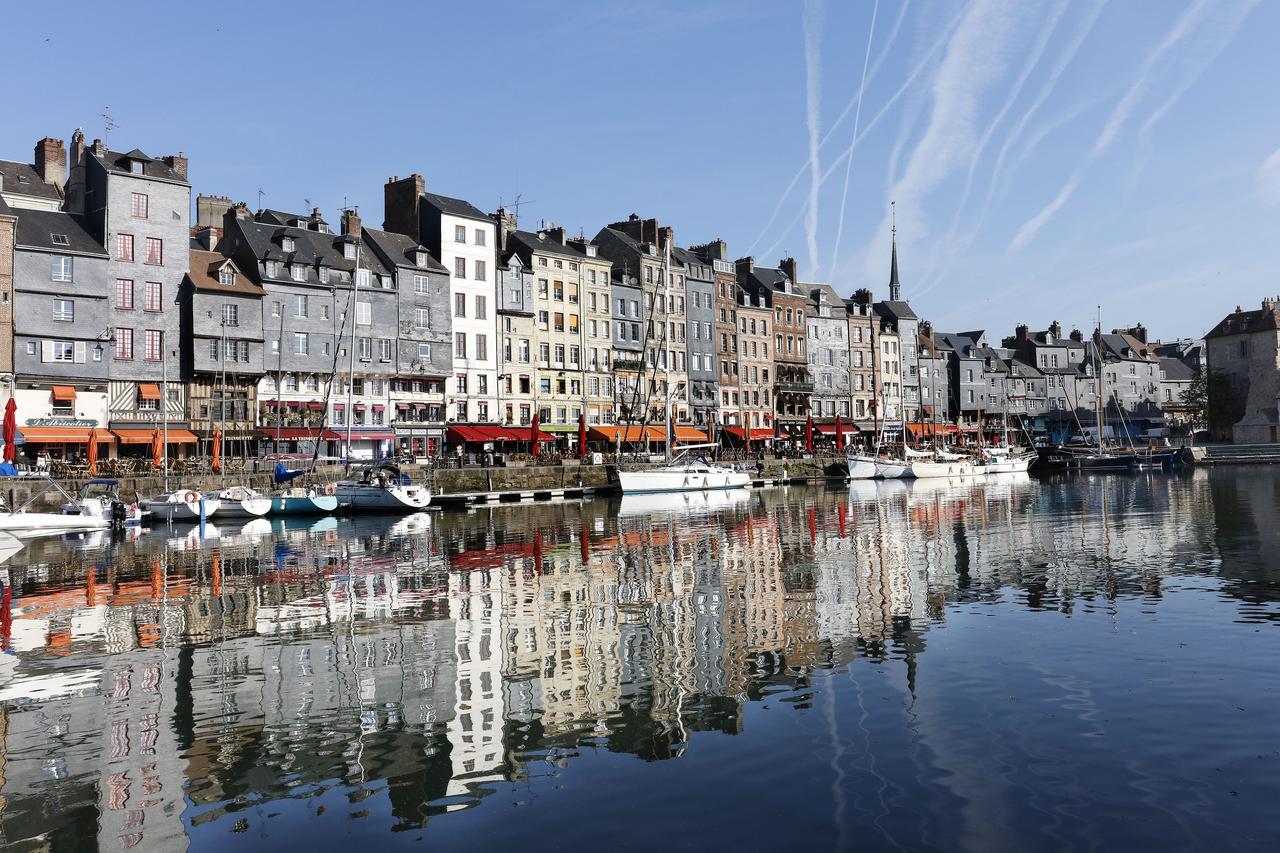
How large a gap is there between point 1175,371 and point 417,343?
4011 inches

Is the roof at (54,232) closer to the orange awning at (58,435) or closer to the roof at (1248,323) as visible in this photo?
the orange awning at (58,435)

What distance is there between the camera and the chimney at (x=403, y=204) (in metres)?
74.4

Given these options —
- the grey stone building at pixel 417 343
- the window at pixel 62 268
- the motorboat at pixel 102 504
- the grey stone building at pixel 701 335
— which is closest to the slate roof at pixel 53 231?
the window at pixel 62 268

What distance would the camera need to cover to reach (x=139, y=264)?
58.4 m

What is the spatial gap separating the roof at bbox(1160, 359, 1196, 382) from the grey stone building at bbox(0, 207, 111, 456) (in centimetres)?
11809

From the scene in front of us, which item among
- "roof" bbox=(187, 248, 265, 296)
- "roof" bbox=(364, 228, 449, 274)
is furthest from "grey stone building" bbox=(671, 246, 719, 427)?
"roof" bbox=(187, 248, 265, 296)

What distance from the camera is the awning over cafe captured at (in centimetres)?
5516

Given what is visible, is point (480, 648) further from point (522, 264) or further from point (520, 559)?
point (522, 264)

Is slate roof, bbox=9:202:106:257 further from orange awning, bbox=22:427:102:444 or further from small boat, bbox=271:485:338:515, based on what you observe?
small boat, bbox=271:485:338:515

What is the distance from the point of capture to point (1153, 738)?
1055cm

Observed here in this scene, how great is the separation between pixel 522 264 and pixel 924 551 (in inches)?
2115

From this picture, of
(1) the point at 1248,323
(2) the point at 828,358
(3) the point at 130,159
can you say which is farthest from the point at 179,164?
(1) the point at 1248,323

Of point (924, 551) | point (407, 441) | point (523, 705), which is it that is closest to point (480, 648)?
point (523, 705)

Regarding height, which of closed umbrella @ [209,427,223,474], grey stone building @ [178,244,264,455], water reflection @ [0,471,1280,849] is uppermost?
grey stone building @ [178,244,264,455]
